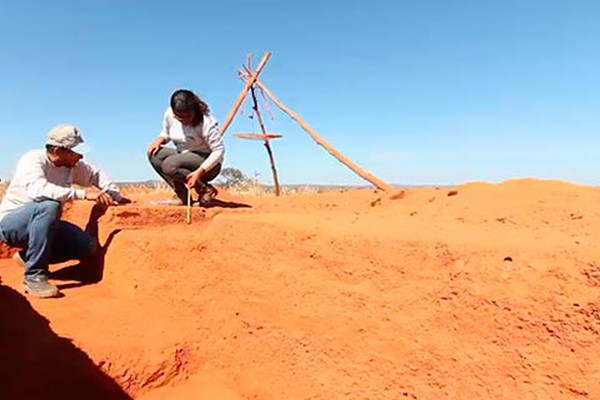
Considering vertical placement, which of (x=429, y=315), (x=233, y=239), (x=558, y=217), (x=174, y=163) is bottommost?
(x=429, y=315)

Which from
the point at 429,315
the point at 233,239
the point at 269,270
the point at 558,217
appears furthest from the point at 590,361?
the point at 233,239

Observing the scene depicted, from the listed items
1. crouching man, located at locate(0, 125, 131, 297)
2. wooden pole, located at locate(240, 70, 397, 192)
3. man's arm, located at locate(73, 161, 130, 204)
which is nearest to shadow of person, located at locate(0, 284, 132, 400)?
crouching man, located at locate(0, 125, 131, 297)

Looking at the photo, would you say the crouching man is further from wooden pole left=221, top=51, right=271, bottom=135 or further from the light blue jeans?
wooden pole left=221, top=51, right=271, bottom=135

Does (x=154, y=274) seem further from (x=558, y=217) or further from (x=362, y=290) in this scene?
(x=558, y=217)

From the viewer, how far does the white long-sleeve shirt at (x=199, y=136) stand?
14.2ft

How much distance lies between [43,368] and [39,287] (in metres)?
0.80

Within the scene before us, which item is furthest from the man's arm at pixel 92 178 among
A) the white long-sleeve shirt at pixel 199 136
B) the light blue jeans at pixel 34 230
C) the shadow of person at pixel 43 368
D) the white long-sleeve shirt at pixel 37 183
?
Answer: the shadow of person at pixel 43 368

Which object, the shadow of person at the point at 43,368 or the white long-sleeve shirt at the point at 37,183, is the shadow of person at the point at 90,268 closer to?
the white long-sleeve shirt at the point at 37,183

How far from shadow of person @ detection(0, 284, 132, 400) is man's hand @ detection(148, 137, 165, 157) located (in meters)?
1.96

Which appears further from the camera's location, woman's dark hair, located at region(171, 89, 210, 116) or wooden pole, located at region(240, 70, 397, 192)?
wooden pole, located at region(240, 70, 397, 192)

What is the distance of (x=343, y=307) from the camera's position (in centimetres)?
256

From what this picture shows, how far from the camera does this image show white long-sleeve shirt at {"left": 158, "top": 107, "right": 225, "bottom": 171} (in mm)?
4325

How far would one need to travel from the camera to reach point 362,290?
2.51 m

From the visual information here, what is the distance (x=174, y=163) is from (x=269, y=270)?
1890 millimetres
